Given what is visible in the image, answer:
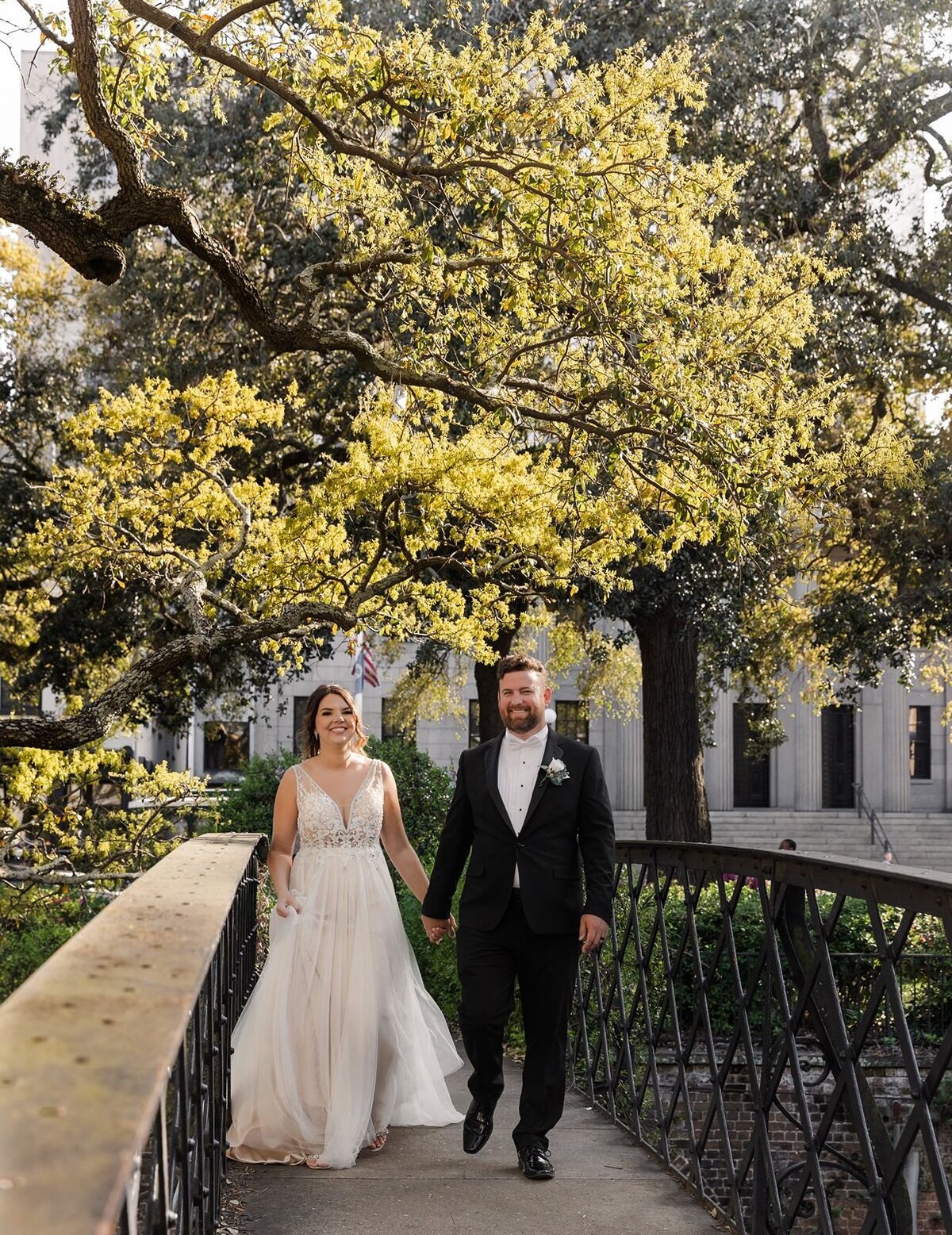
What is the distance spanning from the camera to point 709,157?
725 inches

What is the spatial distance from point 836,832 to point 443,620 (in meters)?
30.4

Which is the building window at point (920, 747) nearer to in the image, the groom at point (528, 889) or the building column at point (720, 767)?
the building column at point (720, 767)

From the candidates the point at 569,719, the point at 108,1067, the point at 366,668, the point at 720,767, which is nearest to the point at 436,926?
the point at 108,1067

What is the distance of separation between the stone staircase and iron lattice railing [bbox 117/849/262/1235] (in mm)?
35387

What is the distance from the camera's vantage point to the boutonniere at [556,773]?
5.93 metres

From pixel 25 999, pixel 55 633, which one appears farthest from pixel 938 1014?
pixel 55 633

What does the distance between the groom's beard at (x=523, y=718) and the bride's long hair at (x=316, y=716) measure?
893mm

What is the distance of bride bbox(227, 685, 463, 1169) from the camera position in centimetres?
601

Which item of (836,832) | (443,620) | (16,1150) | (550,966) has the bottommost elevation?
(836,832)

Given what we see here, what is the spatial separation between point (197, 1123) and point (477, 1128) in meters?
2.40

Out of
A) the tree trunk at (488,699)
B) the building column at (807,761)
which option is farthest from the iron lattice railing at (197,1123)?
the building column at (807,761)

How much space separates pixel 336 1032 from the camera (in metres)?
6.23

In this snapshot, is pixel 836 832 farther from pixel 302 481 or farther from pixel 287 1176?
pixel 287 1176

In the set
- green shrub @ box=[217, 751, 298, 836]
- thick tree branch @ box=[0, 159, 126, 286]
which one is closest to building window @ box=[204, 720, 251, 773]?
green shrub @ box=[217, 751, 298, 836]
